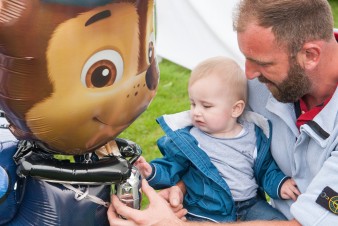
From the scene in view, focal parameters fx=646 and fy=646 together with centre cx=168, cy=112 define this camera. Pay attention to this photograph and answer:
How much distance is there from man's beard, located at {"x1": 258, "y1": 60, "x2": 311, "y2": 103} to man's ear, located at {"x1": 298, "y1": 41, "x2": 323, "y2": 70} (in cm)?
2

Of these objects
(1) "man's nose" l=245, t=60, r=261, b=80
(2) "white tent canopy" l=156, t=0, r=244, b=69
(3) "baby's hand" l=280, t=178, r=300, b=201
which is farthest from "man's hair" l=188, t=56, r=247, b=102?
(2) "white tent canopy" l=156, t=0, r=244, b=69

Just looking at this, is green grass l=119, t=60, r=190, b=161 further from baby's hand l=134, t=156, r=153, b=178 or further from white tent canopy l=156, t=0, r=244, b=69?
baby's hand l=134, t=156, r=153, b=178

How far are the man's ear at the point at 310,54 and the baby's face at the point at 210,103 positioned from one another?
340mm

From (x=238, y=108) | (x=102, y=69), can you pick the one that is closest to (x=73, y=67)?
(x=102, y=69)

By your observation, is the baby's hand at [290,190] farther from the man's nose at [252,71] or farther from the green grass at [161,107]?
the green grass at [161,107]

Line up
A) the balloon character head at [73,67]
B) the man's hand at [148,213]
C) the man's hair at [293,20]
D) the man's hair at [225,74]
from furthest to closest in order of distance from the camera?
the man's hair at [225,74], the man's hair at [293,20], the man's hand at [148,213], the balloon character head at [73,67]

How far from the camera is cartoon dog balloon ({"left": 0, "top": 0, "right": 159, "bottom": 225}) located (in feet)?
5.58

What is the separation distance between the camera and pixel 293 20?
232cm

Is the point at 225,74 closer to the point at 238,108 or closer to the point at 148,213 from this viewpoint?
the point at 238,108

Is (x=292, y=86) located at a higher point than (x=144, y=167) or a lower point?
higher

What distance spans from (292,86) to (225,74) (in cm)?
29

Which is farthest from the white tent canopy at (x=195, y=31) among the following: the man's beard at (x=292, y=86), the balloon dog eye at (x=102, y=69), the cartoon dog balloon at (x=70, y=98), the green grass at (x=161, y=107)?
the balloon dog eye at (x=102, y=69)

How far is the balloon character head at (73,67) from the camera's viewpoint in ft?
5.53

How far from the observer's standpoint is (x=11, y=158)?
2.09 meters
